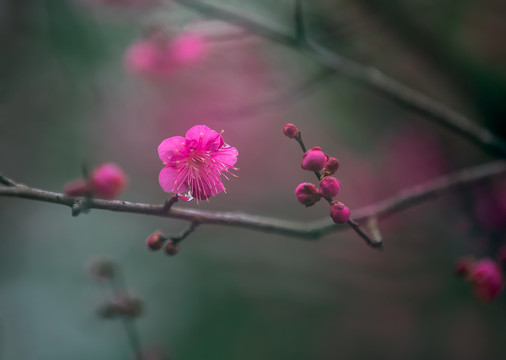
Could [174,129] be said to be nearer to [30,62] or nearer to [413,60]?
[30,62]

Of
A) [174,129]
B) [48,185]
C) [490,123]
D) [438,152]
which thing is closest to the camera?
[490,123]

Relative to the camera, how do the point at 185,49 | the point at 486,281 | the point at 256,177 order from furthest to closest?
1. the point at 256,177
2. the point at 185,49
3. the point at 486,281

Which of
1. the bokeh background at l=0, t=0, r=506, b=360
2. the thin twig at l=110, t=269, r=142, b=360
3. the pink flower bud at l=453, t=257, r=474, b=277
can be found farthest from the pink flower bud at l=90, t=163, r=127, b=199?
the pink flower bud at l=453, t=257, r=474, b=277

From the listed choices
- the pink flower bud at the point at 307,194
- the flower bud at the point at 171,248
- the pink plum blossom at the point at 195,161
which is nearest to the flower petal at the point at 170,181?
Result: the pink plum blossom at the point at 195,161

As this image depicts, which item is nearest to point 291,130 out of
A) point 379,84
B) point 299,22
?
point 299,22

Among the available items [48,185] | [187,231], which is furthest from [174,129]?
[187,231]

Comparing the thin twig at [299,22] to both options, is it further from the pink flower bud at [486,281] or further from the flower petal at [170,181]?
the pink flower bud at [486,281]

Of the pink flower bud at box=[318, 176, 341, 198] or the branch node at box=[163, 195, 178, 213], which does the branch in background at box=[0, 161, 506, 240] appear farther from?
the pink flower bud at box=[318, 176, 341, 198]

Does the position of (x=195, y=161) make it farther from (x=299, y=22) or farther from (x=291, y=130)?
(x=299, y=22)
